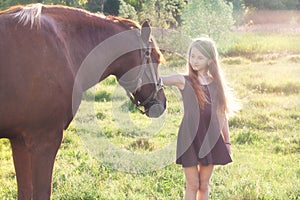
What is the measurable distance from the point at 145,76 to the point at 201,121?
23.9 inches

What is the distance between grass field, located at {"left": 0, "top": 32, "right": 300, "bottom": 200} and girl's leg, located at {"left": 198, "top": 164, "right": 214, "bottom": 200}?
0.56m

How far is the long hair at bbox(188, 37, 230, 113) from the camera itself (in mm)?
3785

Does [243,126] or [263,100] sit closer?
[243,126]

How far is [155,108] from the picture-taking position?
12.9 ft

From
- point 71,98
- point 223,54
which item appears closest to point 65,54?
point 71,98

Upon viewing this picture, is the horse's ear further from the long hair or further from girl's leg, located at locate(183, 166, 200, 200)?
girl's leg, located at locate(183, 166, 200, 200)

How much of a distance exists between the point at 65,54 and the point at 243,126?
15.3 ft

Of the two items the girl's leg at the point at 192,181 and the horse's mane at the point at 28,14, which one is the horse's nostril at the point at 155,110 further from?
the horse's mane at the point at 28,14

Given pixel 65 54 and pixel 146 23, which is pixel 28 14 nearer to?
pixel 65 54

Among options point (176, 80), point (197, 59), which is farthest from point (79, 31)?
point (197, 59)

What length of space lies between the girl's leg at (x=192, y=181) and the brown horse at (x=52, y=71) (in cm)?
57

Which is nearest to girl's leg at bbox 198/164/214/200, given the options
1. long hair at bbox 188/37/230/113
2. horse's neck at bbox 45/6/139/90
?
long hair at bbox 188/37/230/113

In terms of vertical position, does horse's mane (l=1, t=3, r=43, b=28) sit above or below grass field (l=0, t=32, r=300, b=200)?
above

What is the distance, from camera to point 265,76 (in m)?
12.3
